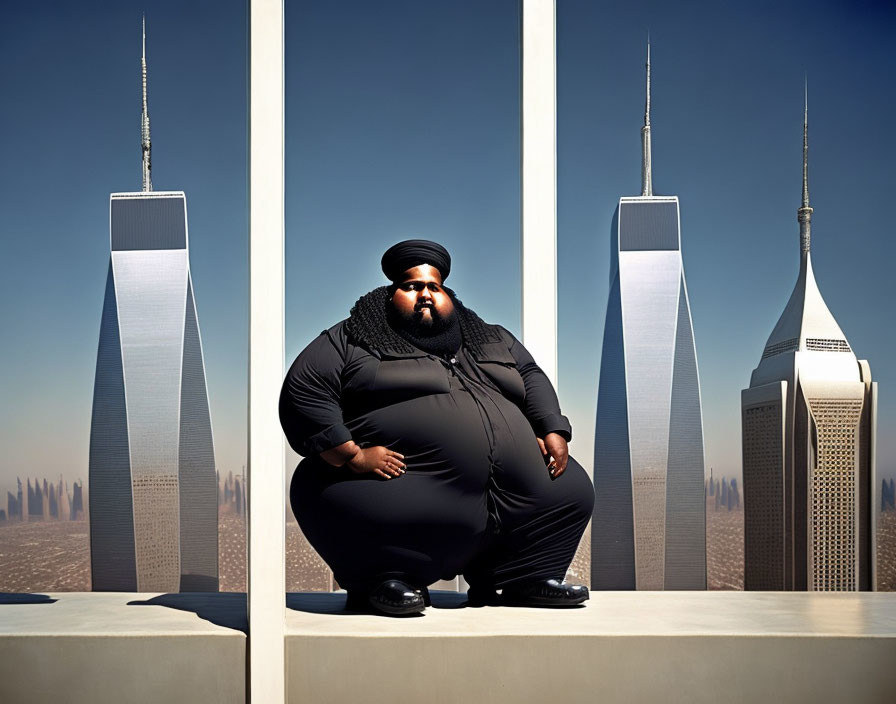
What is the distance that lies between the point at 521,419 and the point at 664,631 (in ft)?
1.96

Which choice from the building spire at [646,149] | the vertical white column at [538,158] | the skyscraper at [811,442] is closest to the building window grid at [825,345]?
the skyscraper at [811,442]

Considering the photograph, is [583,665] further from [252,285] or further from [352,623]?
[252,285]

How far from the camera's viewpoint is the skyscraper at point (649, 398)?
744 cm

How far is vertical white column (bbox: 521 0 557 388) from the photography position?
8.42 ft

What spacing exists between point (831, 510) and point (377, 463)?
281 inches

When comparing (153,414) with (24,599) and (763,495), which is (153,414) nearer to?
(24,599)

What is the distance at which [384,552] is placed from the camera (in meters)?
2.29

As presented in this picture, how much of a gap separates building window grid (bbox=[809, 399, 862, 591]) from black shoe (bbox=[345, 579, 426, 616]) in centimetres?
604

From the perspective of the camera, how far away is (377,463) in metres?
2.28

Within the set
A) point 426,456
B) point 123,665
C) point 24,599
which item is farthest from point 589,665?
point 24,599

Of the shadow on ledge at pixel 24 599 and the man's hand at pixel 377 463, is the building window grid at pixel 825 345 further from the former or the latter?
the shadow on ledge at pixel 24 599

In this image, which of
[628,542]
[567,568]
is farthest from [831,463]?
[567,568]

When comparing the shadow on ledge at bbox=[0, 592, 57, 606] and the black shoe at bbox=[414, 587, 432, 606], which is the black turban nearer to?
the black shoe at bbox=[414, 587, 432, 606]

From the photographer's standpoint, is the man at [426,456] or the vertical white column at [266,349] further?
the man at [426,456]
